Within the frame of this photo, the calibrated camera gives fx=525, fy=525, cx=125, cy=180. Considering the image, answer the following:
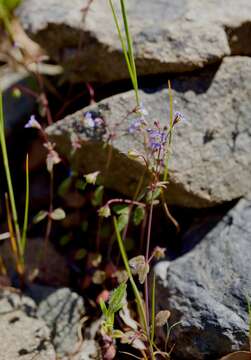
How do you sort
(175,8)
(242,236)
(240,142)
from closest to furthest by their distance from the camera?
1. (242,236)
2. (240,142)
3. (175,8)

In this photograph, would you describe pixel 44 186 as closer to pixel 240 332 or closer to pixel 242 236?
pixel 242 236

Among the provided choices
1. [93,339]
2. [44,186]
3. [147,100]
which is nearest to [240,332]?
[93,339]

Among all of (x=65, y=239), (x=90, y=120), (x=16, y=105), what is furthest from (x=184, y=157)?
(x=16, y=105)

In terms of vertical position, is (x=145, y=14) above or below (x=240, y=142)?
above

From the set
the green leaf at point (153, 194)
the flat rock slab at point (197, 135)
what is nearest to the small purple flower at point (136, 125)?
the flat rock slab at point (197, 135)

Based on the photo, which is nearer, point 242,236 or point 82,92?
point 242,236
